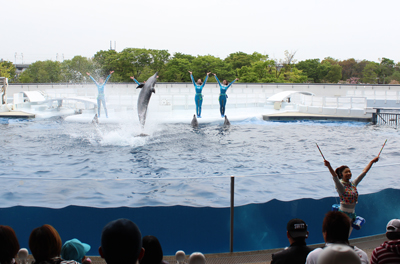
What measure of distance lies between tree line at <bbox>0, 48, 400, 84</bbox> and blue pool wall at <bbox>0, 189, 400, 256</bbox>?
36.4 metres

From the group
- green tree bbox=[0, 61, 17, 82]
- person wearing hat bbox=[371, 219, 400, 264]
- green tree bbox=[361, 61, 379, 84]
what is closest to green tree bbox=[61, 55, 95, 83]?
green tree bbox=[0, 61, 17, 82]

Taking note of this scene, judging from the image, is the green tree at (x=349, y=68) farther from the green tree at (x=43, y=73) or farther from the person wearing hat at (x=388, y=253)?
the person wearing hat at (x=388, y=253)

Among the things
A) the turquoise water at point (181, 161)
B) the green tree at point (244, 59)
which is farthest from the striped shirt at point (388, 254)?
the green tree at point (244, 59)

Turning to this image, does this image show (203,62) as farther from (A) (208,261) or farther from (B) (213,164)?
(A) (208,261)

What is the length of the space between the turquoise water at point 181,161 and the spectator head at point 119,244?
1754 millimetres

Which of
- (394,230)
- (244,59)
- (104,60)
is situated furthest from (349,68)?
(394,230)

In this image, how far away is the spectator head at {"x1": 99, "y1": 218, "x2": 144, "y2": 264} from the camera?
1.70 metres

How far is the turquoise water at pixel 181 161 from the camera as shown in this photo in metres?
3.62

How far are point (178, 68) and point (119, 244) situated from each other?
40040 millimetres

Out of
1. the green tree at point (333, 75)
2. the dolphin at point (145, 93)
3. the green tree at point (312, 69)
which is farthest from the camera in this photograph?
the green tree at point (333, 75)

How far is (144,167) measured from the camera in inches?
328

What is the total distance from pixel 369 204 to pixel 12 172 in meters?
7.27

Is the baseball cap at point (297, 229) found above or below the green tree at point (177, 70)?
below

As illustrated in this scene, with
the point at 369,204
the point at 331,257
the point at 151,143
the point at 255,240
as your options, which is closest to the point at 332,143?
the point at 151,143
